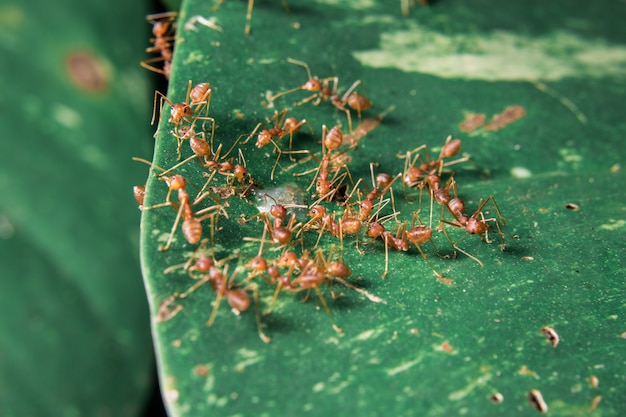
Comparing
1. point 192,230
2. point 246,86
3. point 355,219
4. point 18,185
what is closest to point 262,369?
point 192,230

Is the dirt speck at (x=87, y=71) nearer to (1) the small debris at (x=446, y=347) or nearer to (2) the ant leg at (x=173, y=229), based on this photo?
(2) the ant leg at (x=173, y=229)

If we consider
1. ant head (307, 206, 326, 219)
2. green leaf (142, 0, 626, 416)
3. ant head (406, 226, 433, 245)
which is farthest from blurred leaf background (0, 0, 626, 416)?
ant head (307, 206, 326, 219)

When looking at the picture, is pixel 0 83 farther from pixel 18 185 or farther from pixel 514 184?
pixel 514 184

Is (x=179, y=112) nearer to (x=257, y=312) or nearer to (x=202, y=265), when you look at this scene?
(x=202, y=265)

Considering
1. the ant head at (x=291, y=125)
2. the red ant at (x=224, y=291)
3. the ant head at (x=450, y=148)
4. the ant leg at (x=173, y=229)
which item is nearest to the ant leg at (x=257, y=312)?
the red ant at (x=224, y=291)

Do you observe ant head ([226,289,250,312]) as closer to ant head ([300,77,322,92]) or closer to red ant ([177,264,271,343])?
red ant ([177,264,271,343])

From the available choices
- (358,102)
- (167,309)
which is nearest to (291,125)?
(358,102)
